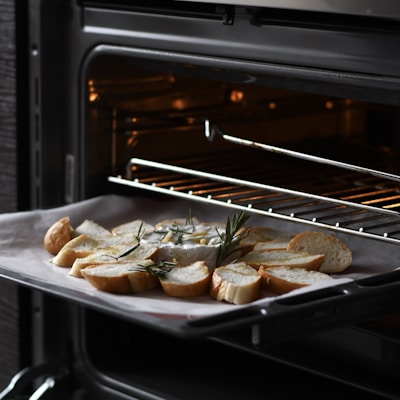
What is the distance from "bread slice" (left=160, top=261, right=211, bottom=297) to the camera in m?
1.02

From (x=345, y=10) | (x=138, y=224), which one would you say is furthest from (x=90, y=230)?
(x=345, y=10)

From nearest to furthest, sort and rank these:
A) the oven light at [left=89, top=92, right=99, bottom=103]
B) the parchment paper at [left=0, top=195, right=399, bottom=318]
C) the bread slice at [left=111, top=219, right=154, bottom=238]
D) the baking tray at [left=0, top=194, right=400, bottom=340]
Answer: the baking tray at [left=0, top=194, right=400, bottom=340] → the parchment paper at [left=0, top=195, right=399, bottom=318] → the bread slice at [left=111, top=219, right=154, bottom=238] → the oven light at [left=89, top=92, right=99, bottom=103]

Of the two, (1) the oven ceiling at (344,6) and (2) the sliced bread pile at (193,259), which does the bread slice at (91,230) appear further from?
(1) the oven ceiling at (344,6)

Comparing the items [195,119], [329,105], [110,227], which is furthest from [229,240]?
[329,105]

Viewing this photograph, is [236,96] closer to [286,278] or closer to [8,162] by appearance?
[8,162]

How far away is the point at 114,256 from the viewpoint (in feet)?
3.61

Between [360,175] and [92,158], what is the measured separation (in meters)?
0.37

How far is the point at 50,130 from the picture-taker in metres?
1.34

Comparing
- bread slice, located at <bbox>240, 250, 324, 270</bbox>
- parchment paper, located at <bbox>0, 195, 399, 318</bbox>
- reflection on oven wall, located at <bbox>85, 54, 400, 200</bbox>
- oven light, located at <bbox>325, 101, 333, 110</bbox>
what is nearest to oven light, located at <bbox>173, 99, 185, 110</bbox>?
reflection on oven wall, located at <bbox>85, 54, 400, 200</bbox>

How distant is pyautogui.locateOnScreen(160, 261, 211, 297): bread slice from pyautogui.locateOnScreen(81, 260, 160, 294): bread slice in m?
0.02

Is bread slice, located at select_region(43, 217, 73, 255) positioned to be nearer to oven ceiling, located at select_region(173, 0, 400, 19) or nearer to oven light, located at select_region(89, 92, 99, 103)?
oven light, located at select_region(89, 92, 99, 103)

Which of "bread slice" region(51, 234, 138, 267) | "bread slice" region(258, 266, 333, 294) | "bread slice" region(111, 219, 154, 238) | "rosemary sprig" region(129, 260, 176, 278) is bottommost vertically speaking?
"bread slice" region(111, 219, 154, 238)

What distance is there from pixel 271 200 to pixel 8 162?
373mm

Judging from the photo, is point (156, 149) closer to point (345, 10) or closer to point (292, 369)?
point (292, 369)
